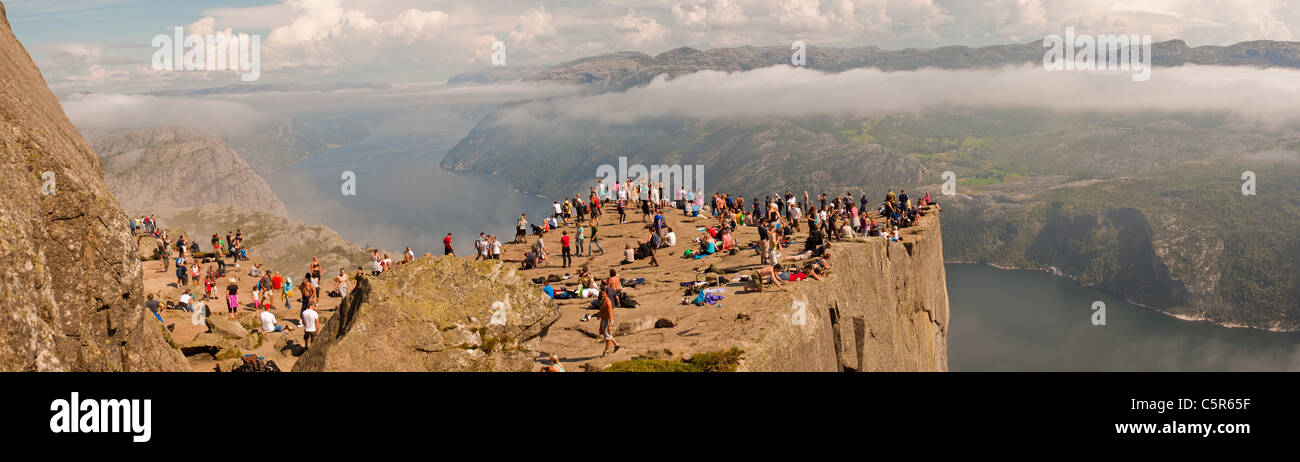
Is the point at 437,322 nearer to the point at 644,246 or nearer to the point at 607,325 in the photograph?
the point at 607,325

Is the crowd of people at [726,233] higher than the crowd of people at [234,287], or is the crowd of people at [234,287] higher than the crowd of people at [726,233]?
the crowd of people at [726,233]

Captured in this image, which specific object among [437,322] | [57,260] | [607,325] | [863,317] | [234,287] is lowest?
[863,317]

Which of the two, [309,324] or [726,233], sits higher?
[726,233]

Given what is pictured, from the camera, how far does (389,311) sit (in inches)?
614

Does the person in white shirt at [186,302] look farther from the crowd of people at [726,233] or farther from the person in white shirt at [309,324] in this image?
the crowd of people at [726,233]

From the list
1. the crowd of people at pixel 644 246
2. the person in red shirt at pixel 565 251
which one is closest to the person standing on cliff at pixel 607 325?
the crowd of people at pixel 644 246

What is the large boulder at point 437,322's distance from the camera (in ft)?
49.8

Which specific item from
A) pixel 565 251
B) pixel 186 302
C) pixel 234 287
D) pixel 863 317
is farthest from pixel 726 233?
pixel 186 302

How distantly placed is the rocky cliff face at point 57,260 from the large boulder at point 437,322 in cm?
365

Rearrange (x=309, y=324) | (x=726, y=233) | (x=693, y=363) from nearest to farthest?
1. (x=693, y=363)
2. (x=309, y=324)
3. (x=726, y=233)

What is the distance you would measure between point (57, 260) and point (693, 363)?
46.9ft

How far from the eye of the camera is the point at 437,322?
641 inches

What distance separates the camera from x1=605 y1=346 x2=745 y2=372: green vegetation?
59.6ft
